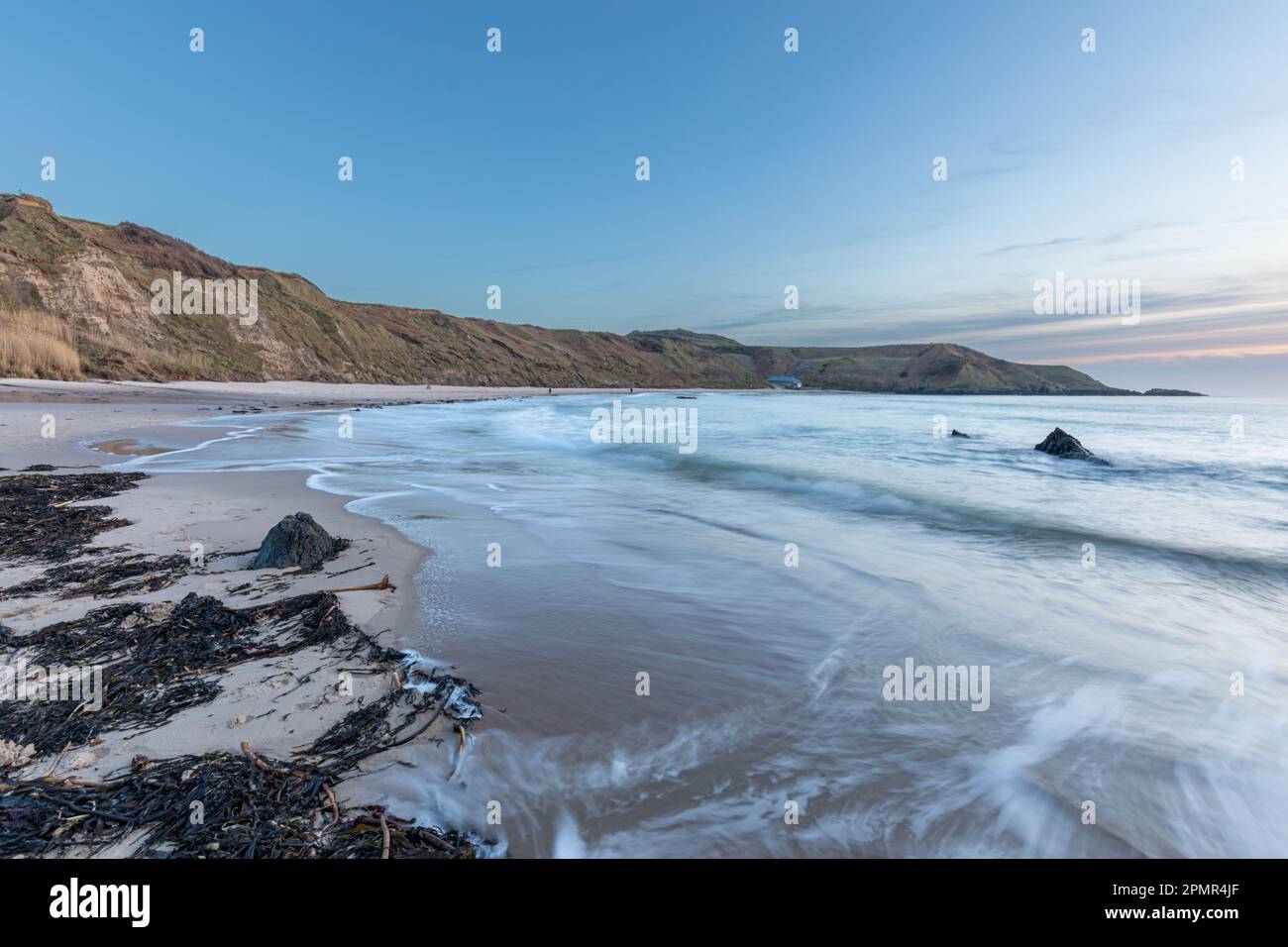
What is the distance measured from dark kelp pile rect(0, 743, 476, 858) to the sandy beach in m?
0.08

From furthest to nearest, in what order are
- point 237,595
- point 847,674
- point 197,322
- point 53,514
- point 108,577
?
point 197,322
point 53,514
point 108,577
point 237,595
point 847,674

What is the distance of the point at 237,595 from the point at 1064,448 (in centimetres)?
2070

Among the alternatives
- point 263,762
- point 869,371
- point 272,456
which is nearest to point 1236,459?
point 263,762

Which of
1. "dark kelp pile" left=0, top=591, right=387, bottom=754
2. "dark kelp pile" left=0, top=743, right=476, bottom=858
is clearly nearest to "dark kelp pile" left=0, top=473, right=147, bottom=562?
"dark kelp pile" left=0, top=591, right=387, bottom=754

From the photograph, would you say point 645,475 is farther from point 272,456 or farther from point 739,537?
point 272,456

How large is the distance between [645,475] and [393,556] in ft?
26.5

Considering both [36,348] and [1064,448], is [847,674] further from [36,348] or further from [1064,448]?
[36,348]

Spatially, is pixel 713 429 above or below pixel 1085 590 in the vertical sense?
above

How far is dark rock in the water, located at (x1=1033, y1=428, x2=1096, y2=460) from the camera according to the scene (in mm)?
16812

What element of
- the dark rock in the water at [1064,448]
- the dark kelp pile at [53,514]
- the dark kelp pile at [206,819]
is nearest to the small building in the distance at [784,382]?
the dark rock in the water at [1064,448]

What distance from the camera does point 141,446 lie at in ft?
39.0

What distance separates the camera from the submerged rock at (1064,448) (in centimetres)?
1680

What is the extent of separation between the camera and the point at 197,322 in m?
39.5

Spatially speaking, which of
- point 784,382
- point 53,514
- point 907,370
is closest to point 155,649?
point 53,514
